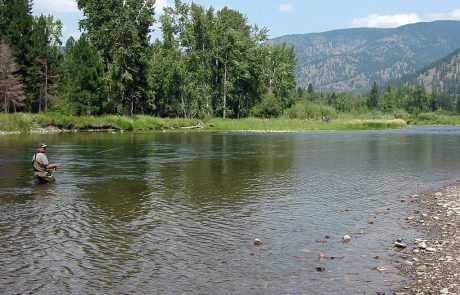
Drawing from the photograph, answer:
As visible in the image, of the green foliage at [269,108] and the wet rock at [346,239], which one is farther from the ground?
the green foliage at [269,108]

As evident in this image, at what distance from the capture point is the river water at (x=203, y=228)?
11.2m

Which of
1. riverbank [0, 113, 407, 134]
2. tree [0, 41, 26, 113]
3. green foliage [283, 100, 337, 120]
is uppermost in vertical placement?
tree [0, 41, 26, 113]

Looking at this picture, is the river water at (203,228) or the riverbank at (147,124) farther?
the riverbank at (147,124)

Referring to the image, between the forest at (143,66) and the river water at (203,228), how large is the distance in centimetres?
5456

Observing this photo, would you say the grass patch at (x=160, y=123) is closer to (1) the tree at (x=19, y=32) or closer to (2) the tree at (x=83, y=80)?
(2) the tree at (x=83, y=80)

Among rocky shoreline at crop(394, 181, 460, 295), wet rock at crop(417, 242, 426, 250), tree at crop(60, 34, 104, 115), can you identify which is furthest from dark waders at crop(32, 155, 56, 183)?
tree at crop(60, 34, 104, 115)

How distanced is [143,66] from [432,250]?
298 feet

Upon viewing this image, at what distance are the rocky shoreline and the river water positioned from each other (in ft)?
1.43

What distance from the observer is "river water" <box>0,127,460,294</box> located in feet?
36.6

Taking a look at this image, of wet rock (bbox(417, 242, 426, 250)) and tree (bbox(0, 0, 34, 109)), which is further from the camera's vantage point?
tree (bbox(0, 0, 34, 109))

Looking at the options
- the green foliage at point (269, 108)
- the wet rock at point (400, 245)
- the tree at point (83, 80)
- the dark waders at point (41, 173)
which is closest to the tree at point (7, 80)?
the tree at point (83, 80)

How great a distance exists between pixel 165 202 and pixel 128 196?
8.14ft

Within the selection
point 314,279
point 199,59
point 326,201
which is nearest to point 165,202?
point 326,201

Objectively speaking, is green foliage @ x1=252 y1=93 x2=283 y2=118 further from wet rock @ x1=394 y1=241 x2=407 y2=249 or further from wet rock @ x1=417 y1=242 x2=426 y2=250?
wet rock @ x1=417 y1=242 x2=426 y2=250
